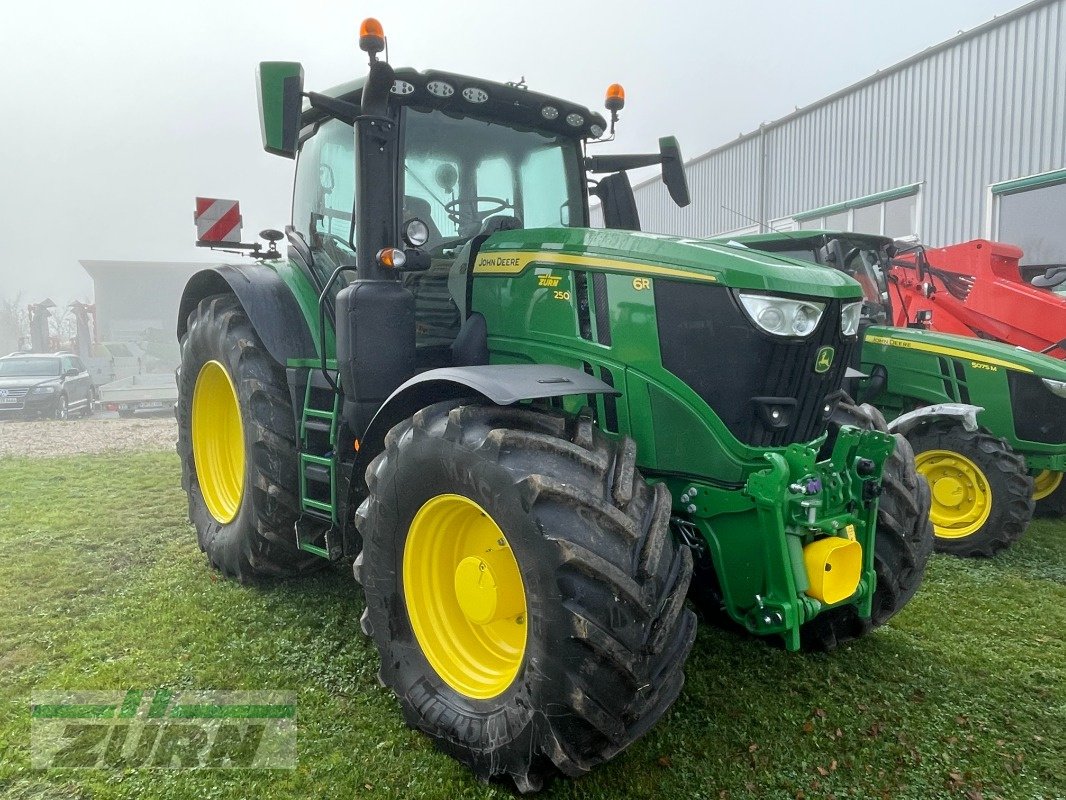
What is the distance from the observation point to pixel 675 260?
103 inches

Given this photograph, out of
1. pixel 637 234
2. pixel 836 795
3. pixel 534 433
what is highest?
pixel 637 234

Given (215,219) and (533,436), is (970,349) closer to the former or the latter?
(533,436)

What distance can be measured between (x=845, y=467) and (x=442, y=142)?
215 cm

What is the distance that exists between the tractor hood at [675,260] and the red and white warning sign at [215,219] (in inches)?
97.4

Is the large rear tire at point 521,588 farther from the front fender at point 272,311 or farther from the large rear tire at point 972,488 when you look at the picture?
the large rear tire at point 972,488

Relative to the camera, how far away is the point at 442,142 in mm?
3381

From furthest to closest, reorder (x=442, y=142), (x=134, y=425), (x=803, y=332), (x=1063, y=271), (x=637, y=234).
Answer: (x=134, y=425), (x=1063, y=271), (x=442, y=142), (x=637, y=234), (x=803, y=332)

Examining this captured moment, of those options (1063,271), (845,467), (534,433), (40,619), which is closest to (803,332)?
(845,467)

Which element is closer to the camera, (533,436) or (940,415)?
(533,436)

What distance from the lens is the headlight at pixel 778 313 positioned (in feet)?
8.34

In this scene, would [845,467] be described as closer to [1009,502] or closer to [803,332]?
[803,332]

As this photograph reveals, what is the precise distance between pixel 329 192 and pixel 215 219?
140 centimetres

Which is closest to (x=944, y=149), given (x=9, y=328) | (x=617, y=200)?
(x=617, y=200)

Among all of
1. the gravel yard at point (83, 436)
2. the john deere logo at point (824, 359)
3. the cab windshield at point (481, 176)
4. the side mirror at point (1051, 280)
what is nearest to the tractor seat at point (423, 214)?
the cab windshield at point (481, 176)
